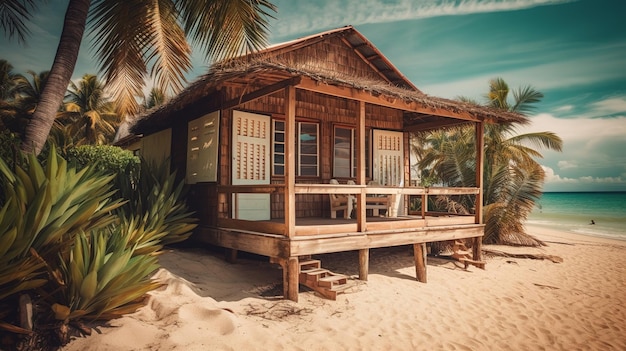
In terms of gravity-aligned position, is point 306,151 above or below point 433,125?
below

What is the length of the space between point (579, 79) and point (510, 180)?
49236 mm

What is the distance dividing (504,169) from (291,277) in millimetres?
11770

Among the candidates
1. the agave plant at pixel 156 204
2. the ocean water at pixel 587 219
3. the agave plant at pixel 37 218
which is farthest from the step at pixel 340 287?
the ocean water at pixel 587 219

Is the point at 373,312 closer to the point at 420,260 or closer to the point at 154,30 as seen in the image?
the point at 420,260

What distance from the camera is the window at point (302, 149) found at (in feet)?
28.0

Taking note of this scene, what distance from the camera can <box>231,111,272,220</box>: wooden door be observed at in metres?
7.72

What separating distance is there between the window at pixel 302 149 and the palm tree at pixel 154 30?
2292 mm

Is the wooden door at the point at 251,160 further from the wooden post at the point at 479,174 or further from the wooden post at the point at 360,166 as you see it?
the wooden post at the point at 479,174

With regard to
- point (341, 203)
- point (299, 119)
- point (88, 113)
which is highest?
point (88, 113)

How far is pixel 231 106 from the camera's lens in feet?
23.8

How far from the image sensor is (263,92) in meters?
6.27

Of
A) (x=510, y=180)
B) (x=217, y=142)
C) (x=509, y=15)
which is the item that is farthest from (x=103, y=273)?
(x=509, y=15)

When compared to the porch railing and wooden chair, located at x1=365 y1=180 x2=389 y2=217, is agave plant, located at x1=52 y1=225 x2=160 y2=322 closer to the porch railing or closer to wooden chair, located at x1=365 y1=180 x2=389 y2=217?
the porch railing

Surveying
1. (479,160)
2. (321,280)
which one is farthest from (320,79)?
(479,160)
